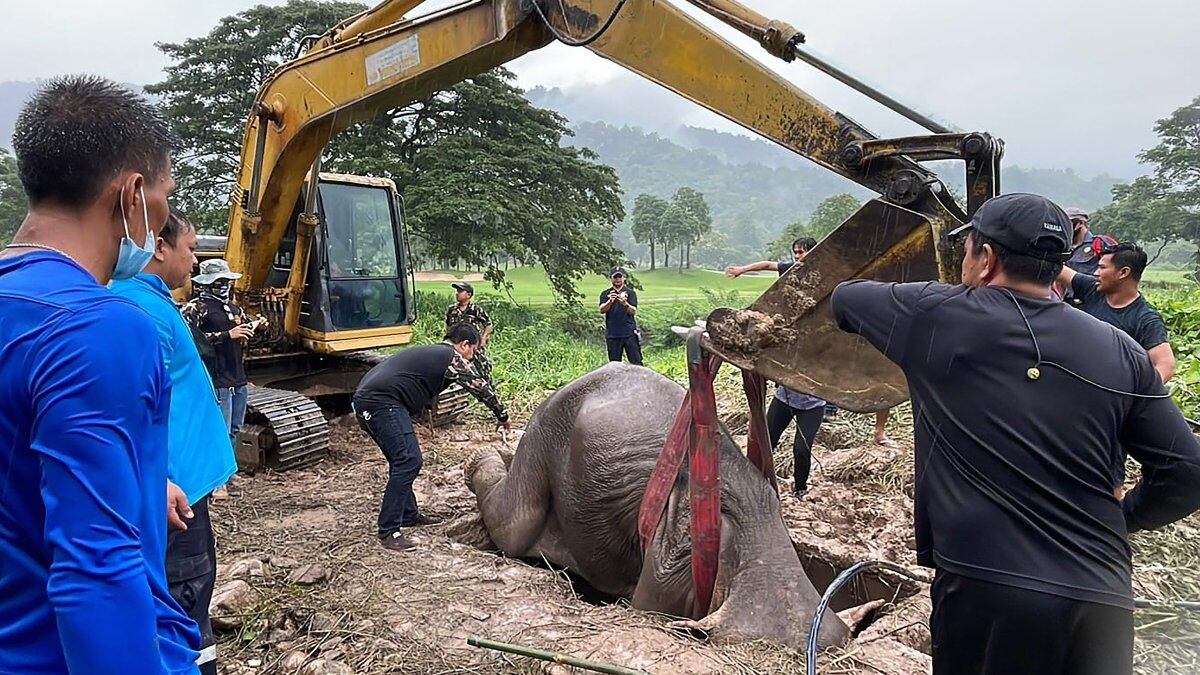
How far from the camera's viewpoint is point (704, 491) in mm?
3365

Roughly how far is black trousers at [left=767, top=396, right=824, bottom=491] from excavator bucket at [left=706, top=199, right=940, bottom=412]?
2.39m

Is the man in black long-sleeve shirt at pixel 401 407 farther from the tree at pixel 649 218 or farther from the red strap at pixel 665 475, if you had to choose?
the tree at pixel 649 218

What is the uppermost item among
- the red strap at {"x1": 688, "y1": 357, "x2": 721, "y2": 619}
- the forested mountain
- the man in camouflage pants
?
the forested mountain

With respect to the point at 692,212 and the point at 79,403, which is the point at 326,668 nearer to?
the point at 79,403

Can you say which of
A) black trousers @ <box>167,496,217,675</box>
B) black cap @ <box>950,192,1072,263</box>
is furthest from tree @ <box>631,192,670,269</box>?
black cap @ <box>950,192,1072,263</box>

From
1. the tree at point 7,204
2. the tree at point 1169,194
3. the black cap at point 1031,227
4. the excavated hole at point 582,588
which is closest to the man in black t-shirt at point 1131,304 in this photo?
the black cap at point 1031,227

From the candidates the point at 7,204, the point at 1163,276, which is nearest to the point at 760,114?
the point at 1163,276

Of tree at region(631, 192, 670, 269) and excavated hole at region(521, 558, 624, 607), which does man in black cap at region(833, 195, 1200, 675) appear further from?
tree at region(631, 192, 670, 269)

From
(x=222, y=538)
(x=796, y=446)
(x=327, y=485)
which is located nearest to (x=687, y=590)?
(x=796, y=446)

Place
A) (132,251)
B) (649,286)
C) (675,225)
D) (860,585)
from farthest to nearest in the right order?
(675,225) < (649,286) < (860,585) < (132,251)

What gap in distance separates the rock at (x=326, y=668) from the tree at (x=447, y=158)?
1426 cm

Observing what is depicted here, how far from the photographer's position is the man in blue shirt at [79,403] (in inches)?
45.3

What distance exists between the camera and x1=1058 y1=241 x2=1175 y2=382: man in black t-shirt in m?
4.12

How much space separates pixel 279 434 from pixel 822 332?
5.00 meters
